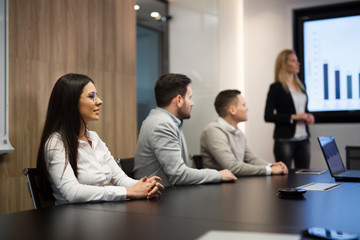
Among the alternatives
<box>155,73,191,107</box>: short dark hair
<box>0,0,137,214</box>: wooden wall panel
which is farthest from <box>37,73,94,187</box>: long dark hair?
<box>0,0,137,214</box>: wooden wall panel

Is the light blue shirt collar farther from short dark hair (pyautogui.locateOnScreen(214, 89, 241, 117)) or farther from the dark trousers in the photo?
the dark trousers

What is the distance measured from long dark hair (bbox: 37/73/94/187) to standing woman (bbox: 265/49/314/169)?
2.47m

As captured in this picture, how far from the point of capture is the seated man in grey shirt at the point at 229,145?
262cm

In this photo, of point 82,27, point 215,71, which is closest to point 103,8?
point 82,27

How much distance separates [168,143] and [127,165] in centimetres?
30

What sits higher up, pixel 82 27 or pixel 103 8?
pixel 103 8

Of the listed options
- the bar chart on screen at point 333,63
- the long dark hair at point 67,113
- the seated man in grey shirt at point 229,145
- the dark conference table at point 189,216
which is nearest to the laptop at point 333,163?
the seated man in grey shirt at point 229,145

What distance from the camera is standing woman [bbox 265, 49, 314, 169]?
12.9ft

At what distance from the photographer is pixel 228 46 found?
5.08 m

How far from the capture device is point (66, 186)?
5.42 ft

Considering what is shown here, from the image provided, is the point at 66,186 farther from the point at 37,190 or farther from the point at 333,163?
the point at 333,163

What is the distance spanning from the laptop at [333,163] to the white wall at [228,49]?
249 cm

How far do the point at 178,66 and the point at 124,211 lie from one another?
3.73m

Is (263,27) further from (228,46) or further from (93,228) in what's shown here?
(93,228)
